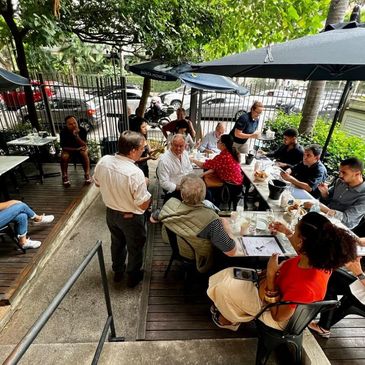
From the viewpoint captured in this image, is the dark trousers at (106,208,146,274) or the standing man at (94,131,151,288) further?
the dark trousers at (106,208,146,274)

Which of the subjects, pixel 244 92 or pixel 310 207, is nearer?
pixel 310 207

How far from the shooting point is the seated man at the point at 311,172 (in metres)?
3.46

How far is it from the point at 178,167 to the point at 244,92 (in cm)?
352

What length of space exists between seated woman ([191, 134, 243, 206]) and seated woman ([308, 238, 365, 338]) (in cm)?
183

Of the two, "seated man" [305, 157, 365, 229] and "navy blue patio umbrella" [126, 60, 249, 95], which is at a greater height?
"navy blue patio umbrella" [126, 60, 249, 95]

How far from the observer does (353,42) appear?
159 cm

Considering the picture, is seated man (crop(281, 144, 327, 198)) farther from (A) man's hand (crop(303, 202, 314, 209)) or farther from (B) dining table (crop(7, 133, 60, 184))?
(B) dining table (crop(7, 133, 60, 184))

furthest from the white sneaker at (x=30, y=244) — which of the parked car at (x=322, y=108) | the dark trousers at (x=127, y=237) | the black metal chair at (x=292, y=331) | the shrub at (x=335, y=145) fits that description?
the parked car at (x=322, y=108)

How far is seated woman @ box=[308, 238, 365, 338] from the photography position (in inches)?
78.1

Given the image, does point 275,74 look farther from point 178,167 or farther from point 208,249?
point 208,249

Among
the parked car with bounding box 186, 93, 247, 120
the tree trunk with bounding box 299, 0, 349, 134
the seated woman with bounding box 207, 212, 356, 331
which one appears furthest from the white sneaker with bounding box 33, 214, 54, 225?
the parked car with bounding box 186, 93, 247, 120

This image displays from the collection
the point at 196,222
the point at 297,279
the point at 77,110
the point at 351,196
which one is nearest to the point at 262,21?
the point at 351,196

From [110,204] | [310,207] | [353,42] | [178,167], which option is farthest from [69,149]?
[353,42]

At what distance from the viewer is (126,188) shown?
2.33m
